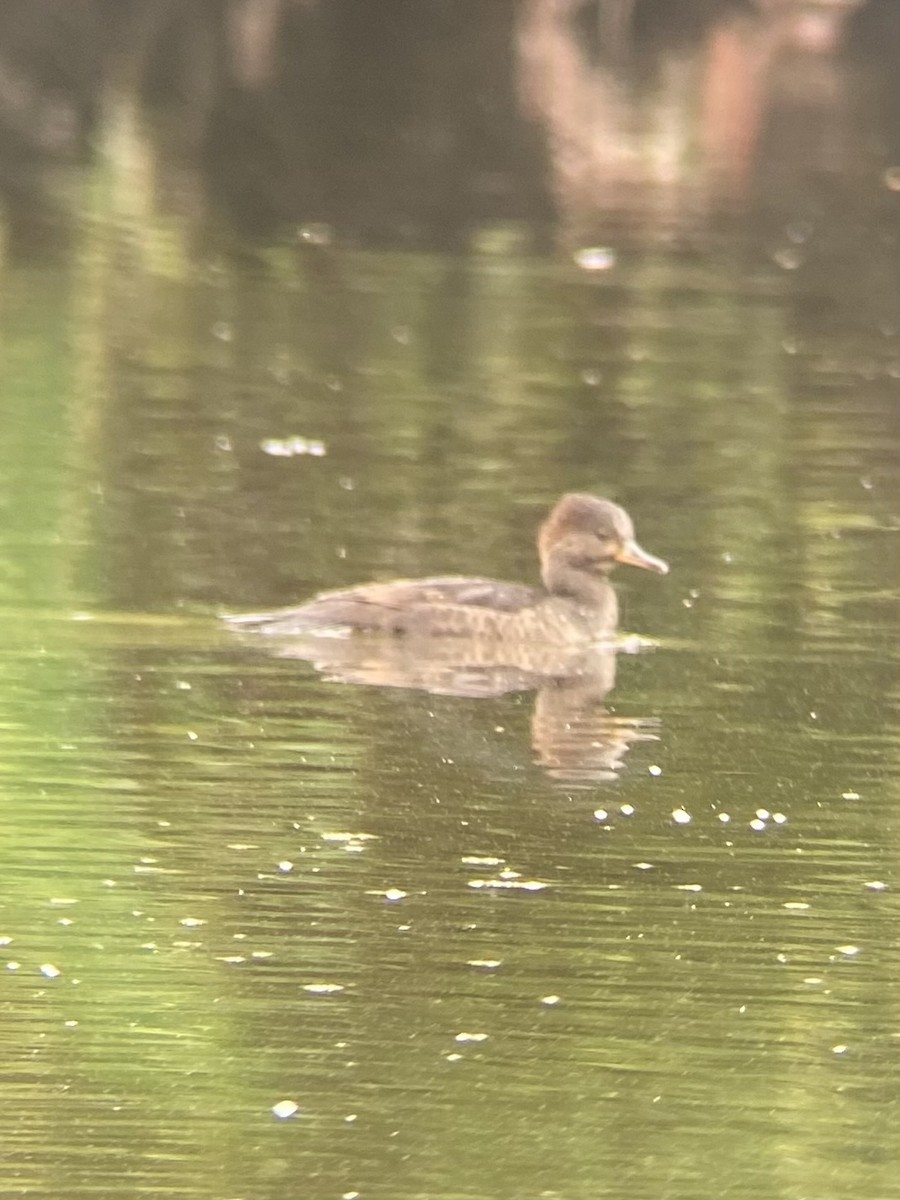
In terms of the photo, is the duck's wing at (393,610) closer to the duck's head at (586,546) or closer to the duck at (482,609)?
the duck at (482,609)

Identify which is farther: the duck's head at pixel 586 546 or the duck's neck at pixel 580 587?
the duck's head at pixel 586 546

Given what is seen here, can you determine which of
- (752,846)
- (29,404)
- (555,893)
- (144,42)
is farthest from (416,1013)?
(144,42)

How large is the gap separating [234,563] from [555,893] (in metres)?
4.12

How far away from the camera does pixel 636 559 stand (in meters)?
11.3

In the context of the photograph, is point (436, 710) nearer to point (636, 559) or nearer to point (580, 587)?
point (580, 587)

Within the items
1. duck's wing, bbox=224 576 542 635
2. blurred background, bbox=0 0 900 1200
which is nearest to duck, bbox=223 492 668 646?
duck's wing, bbox=224 576 542 635

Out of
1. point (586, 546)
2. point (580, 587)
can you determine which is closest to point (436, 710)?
point (580, 587)

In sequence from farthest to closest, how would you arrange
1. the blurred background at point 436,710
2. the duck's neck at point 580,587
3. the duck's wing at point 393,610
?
1. the duck's neck at point 580,587
2. the duck's wing at point 393,610
3. the blurred background at point 436,710

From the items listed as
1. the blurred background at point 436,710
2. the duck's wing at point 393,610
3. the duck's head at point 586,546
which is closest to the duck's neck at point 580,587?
the duck's head at point 586,546

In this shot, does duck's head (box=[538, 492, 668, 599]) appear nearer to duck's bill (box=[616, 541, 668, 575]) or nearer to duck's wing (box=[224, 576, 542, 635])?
duck's bill (box=[616, 541, 668, 575])

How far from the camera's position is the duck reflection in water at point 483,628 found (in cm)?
1051

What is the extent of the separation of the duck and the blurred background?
21 centimetres

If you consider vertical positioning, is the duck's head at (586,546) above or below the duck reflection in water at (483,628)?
above

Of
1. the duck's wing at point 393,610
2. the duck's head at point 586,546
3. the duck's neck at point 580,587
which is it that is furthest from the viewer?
the duck's head at point 586,546
